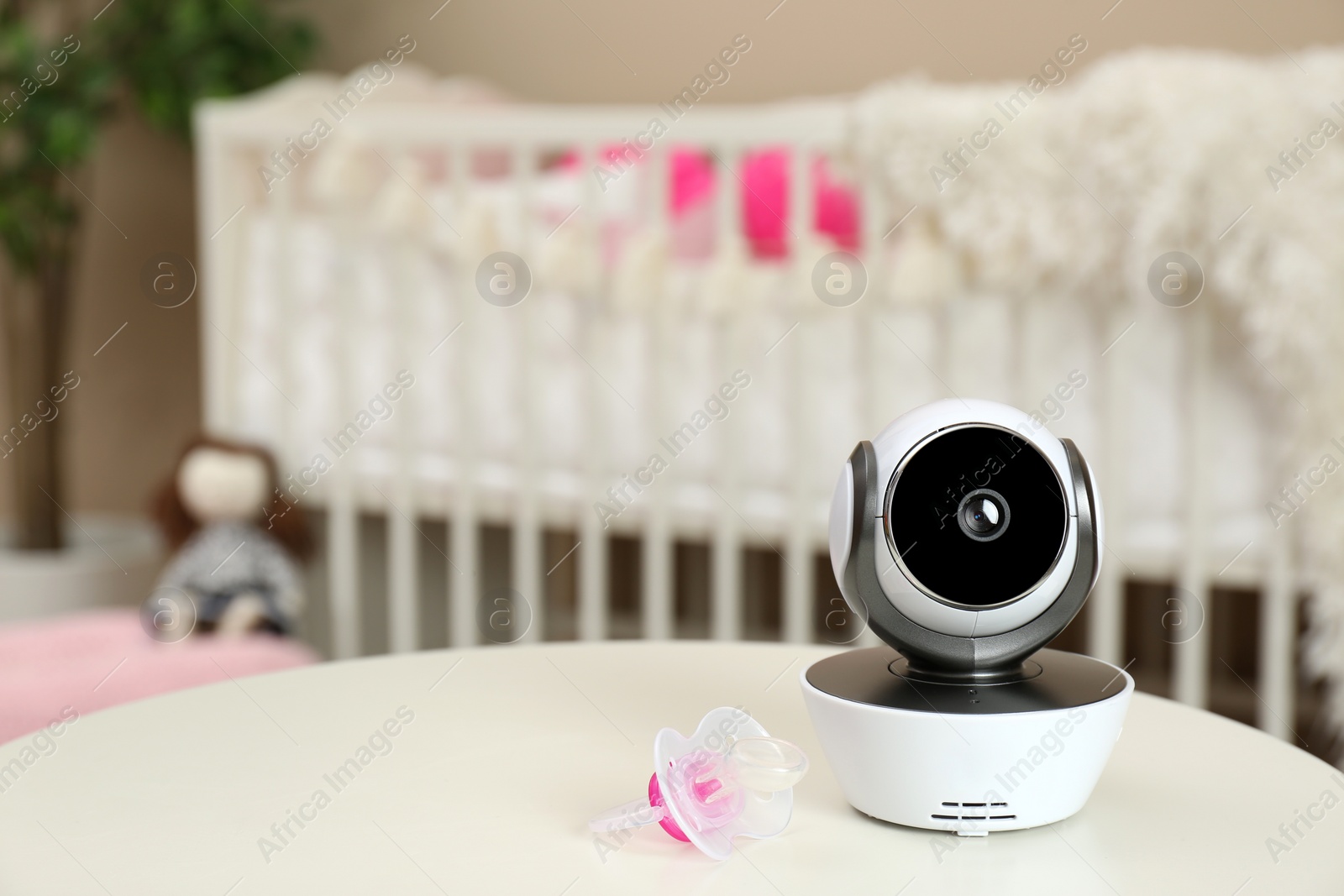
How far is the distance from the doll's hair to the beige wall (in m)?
0.88

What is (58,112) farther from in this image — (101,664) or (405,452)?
(101,664)

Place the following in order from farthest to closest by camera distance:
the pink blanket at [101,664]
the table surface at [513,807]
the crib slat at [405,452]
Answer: the crib slat at [405,452], the pink blanket at [101,664], the table surface at [513,807]

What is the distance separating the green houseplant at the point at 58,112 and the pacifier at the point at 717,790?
6.20 feet

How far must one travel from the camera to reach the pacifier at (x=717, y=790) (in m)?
0.50

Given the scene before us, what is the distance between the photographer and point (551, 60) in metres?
2.33

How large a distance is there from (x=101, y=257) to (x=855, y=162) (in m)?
1.74

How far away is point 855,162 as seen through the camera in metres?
1.39

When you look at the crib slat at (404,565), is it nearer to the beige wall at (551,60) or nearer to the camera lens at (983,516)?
the beige wall at (551,60)

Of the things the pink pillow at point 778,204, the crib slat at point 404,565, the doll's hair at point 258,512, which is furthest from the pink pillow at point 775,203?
the doll's hair at point 258,512

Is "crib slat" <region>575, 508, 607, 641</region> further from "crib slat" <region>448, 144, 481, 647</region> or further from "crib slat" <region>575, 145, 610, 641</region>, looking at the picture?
"crib slat" <region>448, 144, 481, 647</region>

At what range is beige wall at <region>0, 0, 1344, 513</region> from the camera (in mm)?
1846

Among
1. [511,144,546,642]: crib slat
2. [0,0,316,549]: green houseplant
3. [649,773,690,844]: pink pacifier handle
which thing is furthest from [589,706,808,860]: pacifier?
[0,0,316,549]: green houseplant

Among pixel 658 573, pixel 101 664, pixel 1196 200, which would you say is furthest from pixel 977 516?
pixel 101 664

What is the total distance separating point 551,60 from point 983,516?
1.99 metres
